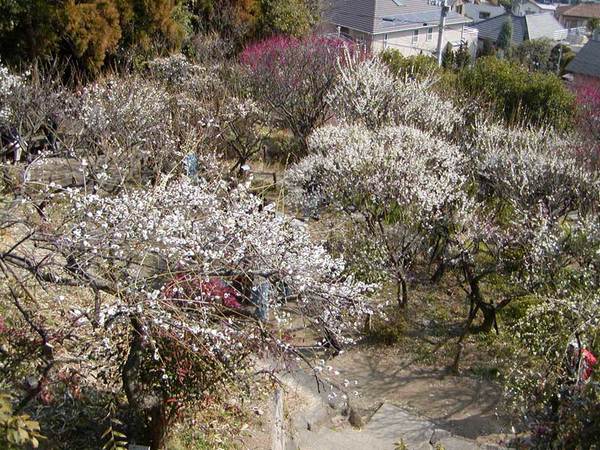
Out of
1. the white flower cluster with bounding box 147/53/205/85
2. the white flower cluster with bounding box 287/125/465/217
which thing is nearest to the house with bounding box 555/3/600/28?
the white flower cluster with bounding box 147/53/205/85

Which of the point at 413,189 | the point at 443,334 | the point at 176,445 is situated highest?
the point at 413,189

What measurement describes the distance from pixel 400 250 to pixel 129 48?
31.4 feet

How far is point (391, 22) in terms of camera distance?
107 feet

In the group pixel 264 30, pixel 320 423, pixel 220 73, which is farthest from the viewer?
pixel 264 30

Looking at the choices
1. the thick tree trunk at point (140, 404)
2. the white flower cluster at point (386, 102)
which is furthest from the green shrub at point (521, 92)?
the thick tree trunk at point (140, 404)

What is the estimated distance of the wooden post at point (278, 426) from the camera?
17.4 ft

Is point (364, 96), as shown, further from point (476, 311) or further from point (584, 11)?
point (584, 11)

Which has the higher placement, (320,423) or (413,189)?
(413,189)

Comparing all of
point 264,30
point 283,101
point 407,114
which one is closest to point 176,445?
point 407,114

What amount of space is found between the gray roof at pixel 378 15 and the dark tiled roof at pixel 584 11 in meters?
31.6

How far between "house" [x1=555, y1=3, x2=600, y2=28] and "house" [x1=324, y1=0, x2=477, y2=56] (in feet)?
98.4

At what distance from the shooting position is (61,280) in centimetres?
388

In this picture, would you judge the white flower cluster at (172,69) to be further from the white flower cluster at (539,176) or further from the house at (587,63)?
the house at (587,63)

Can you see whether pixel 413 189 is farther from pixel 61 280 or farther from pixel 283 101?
pixel 283 101
